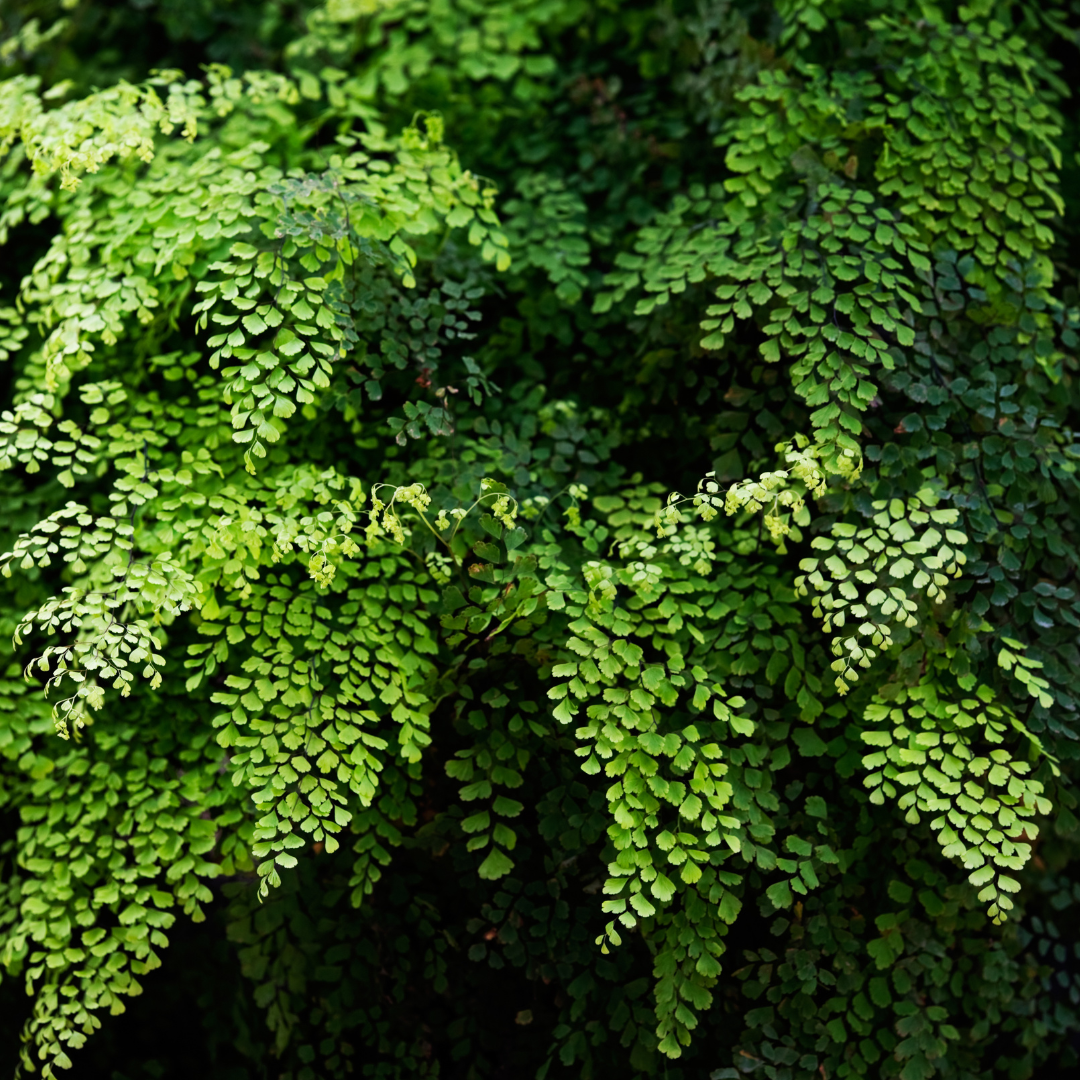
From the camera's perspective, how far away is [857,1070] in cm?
244

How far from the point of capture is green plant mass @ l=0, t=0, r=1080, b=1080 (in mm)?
2307

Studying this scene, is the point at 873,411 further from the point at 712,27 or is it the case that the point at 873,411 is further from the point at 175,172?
the point at 175,172

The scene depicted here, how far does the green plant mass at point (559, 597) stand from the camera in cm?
231

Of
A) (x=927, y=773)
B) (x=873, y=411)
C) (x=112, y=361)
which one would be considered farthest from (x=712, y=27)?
(x=927, y=773)

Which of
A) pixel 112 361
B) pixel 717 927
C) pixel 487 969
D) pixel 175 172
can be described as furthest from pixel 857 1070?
pixel 175 172

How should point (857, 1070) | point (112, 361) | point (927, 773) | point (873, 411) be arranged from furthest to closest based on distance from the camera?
point (112, 361)
point (873, 411)
point (857, 1070)
point (927, 773)

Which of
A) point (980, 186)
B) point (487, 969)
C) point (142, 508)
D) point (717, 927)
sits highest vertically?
point (980, 186)

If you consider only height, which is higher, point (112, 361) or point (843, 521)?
point (112, 361)

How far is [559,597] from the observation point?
2324 millimetres

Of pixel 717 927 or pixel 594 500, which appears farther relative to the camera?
pixel 594 500

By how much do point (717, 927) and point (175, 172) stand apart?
2355 mm

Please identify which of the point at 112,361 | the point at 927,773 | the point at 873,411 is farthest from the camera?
the point at 112,361

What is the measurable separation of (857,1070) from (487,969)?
0.95m

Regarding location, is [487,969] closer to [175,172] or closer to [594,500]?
[594,500]
